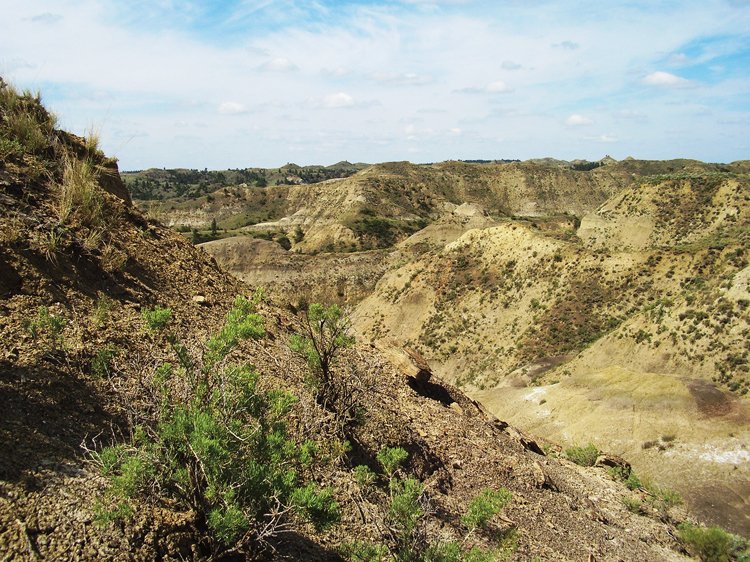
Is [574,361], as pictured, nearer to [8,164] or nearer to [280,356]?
[280,356]

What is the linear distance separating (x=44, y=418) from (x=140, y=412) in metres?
0.99

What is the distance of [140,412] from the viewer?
209 inches

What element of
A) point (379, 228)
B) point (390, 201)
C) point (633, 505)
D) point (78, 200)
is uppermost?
point (390, 201)

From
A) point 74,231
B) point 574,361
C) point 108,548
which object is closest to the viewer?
point 108,548

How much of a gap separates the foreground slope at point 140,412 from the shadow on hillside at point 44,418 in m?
0.02

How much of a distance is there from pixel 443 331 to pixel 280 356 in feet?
101

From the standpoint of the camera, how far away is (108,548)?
418 cm

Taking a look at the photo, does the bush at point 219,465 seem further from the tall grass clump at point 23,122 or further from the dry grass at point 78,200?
the tall grass clump at point 23,122

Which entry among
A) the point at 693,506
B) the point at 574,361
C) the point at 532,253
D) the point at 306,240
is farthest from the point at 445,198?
the point at 693,506

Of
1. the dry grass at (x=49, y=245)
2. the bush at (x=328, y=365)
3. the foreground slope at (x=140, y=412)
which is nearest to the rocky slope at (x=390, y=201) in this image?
the foreground slope at (x=140, y=412)

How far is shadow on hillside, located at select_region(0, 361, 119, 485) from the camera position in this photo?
459 cm

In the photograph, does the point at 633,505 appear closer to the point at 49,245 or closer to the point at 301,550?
the point at 301,550

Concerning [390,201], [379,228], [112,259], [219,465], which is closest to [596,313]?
[112,259]

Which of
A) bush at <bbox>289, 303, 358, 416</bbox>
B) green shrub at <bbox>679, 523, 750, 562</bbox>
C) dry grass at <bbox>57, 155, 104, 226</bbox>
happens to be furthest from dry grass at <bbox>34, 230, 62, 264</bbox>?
green shrub at <bbox>679, 523, 750, 562</bbox>
